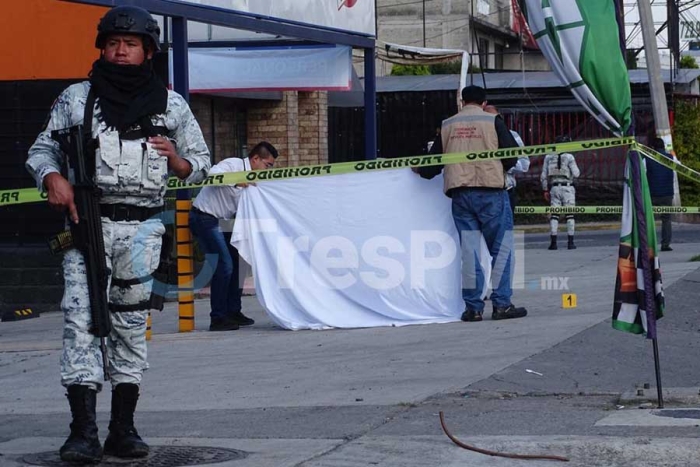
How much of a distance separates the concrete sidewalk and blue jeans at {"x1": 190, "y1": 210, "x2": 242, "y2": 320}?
0.91 feet

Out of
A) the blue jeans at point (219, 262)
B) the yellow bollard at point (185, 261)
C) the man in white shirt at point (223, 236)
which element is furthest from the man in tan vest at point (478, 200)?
the yellow bollard at point (185, 261)

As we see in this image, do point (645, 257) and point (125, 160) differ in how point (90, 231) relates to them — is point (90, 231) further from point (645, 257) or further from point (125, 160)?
point (645, 257)

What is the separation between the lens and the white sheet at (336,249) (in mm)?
10766

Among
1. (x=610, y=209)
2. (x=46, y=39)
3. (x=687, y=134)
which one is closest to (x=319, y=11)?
(x=46, y=39)

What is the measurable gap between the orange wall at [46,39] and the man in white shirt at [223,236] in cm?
313

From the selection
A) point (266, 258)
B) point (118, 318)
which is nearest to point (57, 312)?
point (266, 258)

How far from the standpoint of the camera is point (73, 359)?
5.59 m

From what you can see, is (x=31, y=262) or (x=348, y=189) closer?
(x=348, y=189)

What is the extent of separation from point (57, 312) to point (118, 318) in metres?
8.74

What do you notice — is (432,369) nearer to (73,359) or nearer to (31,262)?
(73,359)

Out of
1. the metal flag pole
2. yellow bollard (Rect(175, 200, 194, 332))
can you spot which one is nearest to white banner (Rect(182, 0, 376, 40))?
yellow bollard (Rect(175, 200, 194, 332))

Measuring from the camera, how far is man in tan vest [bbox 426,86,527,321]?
10641 millimetres

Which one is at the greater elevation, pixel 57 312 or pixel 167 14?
pixel 167 14

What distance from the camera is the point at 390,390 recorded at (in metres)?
7.57
